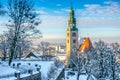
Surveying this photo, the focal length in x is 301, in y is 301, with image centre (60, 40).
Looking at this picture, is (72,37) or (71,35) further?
(72,37)

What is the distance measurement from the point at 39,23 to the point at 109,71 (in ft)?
34.4

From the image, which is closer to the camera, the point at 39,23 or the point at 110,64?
the point at 39,23

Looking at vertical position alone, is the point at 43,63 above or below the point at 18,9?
below

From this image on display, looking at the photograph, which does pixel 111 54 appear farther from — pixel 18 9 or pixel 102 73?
pixel 18 9

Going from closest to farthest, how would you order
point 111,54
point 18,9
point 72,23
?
point 18,9 < point 111,54 < point 72,23

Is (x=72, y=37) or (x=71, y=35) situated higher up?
(x=71, y=35)

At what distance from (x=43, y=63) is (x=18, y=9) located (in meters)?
11.9

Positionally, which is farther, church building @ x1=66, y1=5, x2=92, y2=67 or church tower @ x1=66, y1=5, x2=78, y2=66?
church tower @ x1=66, y1=5, x2=78, y2=66

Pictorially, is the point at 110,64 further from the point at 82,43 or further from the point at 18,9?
the point at 82,43

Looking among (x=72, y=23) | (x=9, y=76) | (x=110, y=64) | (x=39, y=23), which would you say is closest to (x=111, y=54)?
(x=110, y=64)

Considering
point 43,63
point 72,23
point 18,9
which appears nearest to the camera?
point 18,9

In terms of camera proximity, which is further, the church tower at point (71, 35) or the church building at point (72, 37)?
the church tower at point (71, 35)

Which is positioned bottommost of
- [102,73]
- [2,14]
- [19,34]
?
[102,73]

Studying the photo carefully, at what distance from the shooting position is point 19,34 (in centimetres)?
2762
